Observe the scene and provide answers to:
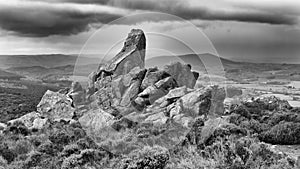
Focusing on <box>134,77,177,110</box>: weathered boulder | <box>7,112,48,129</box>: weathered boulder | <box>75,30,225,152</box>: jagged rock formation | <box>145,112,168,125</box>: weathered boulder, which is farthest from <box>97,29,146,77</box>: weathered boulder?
<box>7,112,48,129</box>: weathered boulder

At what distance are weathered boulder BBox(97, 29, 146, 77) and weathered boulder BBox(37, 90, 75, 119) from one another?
22.5ft

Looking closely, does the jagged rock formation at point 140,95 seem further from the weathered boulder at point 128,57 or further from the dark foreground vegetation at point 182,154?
the dark foreground vegetation at point 182,154

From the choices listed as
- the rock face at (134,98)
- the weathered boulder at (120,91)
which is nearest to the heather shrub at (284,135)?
the rock face at (134,98)

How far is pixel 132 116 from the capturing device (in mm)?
39250

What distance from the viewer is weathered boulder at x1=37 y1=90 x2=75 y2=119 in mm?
44094

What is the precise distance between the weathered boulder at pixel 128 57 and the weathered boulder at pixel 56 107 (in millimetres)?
6851

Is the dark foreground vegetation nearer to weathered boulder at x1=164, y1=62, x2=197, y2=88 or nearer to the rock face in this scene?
the rock face

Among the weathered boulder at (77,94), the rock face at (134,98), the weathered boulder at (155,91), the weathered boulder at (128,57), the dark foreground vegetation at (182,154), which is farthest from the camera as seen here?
the weathered boulder at (77,94)

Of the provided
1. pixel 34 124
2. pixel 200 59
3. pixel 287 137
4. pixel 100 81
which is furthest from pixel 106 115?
pixel 287 137

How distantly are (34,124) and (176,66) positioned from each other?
17.6 metres

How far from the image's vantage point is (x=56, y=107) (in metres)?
46.3

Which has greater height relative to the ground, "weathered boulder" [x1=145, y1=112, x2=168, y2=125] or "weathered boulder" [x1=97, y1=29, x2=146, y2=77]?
"weathered boulder" [x1=97, y1=29, x2=146, y2=77]

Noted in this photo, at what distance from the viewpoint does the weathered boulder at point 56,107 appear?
44.1 m

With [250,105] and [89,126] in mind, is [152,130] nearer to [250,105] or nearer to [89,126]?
[89,126]
